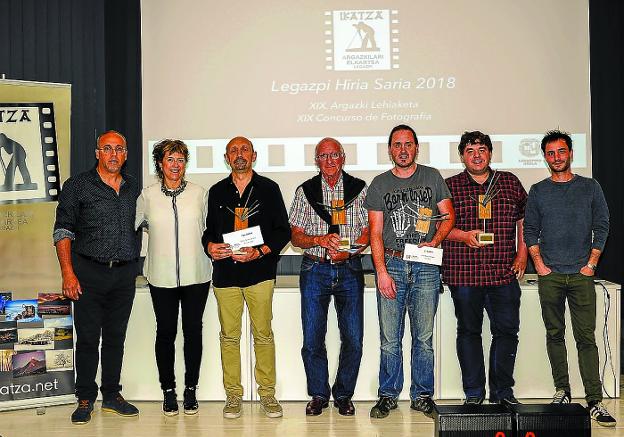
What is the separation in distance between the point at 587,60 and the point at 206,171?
2.81 m

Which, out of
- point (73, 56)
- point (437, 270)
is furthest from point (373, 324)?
point (73, 56)

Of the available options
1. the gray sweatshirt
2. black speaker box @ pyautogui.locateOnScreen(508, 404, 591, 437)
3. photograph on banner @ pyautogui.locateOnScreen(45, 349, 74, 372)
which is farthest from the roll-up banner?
the gray sweatshirt

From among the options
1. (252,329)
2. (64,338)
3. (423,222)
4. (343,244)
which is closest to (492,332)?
(423,222)

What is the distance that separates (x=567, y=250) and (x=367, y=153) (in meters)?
1.64

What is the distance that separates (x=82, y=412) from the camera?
4.18 m

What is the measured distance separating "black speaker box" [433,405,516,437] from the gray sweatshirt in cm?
124

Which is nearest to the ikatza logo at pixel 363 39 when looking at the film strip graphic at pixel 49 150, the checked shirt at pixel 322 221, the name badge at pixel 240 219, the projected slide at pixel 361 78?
the projected slide at pixel 361 78

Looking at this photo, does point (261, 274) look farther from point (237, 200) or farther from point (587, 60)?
point (587, 60)

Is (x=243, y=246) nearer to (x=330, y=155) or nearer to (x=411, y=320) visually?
(x=330, y=155)

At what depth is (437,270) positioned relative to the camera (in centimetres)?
405

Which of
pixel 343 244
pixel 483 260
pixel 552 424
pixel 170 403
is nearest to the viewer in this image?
pixel 552 424

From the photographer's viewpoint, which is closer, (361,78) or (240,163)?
(240,163)

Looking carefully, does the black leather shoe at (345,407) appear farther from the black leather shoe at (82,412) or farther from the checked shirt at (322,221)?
the black leather shoe at (82,412)

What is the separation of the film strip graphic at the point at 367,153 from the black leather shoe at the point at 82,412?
67.1 inches
